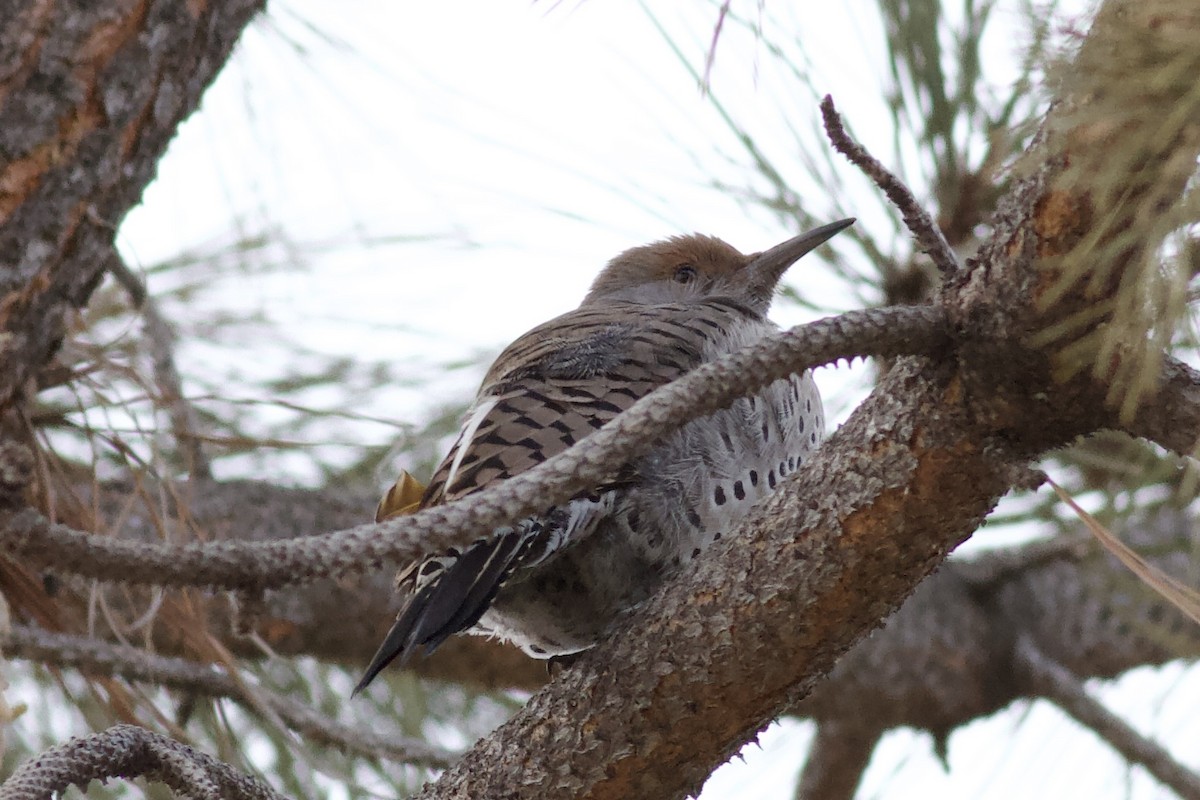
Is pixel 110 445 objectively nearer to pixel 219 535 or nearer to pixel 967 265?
pixel 219 535

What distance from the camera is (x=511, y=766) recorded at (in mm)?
1843

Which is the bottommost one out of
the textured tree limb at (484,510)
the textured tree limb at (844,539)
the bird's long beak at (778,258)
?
the textured tree limb at (844,539)

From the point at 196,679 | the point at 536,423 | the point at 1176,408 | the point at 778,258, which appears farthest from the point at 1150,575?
the point at 778,258

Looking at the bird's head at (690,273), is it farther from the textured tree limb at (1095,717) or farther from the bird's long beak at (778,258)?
the textured tree limb at (1095,717)

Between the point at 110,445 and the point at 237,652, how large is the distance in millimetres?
680

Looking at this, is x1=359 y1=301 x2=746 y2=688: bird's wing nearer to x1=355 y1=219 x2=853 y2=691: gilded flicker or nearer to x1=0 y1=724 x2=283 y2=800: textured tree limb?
x1=355 y1=219 x2=853 y2=691: gilded flicker

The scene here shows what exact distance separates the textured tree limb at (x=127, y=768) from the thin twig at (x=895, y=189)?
100cm

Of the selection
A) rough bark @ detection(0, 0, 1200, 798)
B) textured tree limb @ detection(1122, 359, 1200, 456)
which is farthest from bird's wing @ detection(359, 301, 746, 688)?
textured tree limb @ detection(1122, 359, 1200, 456)

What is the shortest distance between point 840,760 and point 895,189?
2231mm

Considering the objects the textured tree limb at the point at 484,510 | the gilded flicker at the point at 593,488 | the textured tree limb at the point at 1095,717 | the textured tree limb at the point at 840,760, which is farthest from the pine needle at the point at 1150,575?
the textured tree limb at the point at 840,760

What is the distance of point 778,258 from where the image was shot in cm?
328

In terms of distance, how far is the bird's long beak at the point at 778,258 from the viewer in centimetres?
293

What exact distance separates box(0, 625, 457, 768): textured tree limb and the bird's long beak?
49.4 inches

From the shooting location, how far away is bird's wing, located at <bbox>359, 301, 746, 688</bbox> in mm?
1847
